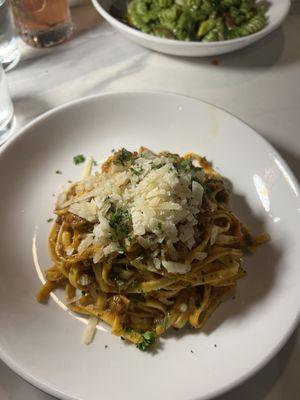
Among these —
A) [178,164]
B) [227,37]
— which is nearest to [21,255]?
[178,164]

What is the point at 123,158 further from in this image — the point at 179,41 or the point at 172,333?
the point at 179,41

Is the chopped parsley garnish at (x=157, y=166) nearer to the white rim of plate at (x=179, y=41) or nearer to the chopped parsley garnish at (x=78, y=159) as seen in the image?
the chopped parsley garnish at (x=78, y=159)

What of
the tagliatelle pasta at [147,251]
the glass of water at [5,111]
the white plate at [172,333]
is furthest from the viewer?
the glass of water at [5,111]

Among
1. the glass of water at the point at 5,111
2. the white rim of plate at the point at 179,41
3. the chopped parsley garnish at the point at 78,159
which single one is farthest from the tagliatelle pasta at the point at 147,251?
the white rim of plate at the point at 179,41

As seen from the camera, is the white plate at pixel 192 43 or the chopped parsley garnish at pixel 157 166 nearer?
the chopped parsley garnish at pixel 157 166

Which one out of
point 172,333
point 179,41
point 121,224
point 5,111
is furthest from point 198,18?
point 172,333

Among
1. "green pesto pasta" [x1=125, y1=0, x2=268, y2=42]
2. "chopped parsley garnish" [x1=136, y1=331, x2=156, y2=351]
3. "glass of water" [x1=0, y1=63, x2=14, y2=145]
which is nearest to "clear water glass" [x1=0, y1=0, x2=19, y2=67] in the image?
"glass of water" [x1=0, y1=63, x2=14, y2=145]
